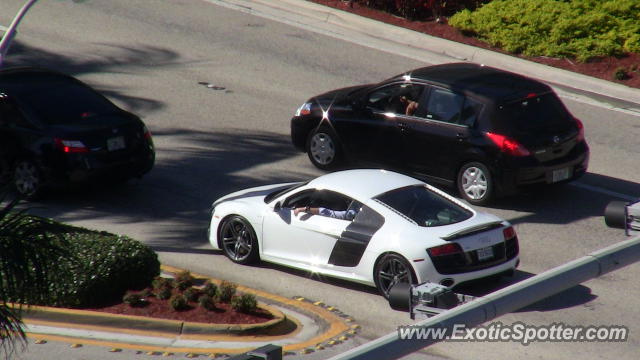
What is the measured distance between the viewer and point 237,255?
42.9 ft

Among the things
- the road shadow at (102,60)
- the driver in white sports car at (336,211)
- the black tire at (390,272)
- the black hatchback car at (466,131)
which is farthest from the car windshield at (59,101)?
the black tire at (390,272)

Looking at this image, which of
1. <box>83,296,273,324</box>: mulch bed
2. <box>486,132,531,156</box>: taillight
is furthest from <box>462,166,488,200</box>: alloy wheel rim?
<box>83,296,273,324</box>: mulch bed

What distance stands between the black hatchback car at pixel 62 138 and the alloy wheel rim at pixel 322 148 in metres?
2.75

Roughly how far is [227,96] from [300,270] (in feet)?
25.7

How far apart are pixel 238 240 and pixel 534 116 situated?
4.85m

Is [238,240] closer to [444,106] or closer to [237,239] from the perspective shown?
[237,239]

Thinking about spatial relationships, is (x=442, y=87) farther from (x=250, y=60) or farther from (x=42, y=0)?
(x=42, y=0)

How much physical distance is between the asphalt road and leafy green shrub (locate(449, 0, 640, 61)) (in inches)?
83.2

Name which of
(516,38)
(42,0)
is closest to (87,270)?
(516,38)

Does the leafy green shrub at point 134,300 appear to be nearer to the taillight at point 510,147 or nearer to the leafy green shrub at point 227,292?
the leafy green shrub at point 227,292

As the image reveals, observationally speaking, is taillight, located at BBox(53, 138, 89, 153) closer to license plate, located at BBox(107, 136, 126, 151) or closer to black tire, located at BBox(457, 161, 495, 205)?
license plate, located at BBox(107, 136, 126, 151)

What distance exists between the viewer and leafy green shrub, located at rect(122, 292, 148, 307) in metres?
10.9

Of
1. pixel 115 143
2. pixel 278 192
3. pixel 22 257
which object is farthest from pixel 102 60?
pixel 22 257

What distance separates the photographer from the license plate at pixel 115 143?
48.5 feet
